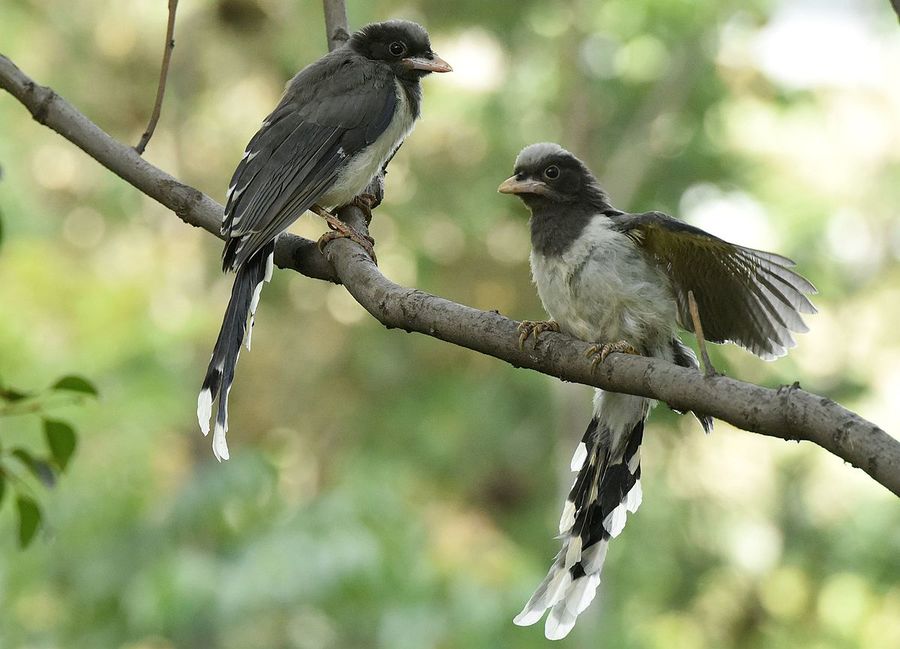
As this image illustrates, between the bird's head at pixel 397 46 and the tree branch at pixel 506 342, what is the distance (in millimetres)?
910

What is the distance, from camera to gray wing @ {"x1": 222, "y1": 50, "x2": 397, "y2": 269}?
3502 millimetres

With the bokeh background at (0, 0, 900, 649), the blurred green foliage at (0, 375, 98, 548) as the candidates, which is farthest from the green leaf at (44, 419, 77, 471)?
the bokeh background at (0, 0, 900, 649)

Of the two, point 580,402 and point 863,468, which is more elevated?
point 580,402

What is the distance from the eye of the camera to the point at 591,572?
330 cm

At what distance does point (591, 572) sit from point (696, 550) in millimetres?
10505

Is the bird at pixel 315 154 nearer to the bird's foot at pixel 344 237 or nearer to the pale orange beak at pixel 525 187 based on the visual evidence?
the bird's foot at pixel 344 237

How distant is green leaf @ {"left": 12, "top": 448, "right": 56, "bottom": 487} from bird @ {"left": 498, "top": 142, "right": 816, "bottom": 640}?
47.0 inches

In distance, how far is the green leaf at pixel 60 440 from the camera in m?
2.78

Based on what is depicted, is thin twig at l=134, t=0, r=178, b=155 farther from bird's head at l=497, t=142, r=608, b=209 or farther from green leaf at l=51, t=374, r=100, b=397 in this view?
bird's head at l=497, t=142, r=608, b=209

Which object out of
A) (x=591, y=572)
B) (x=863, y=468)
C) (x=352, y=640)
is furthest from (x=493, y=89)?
(x=863, y=468)

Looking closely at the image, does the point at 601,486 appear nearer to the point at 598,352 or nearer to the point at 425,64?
the point at 598,352

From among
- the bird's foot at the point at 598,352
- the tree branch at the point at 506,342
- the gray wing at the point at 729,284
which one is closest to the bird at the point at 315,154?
the tree branch at the point at 506,342

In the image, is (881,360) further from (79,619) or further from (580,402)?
(79,619)

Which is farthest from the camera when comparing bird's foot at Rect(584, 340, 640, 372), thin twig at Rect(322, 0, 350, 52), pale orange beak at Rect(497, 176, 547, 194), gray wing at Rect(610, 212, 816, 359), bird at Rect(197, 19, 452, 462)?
thin twig at Rect(322, 0, 350, 52)
